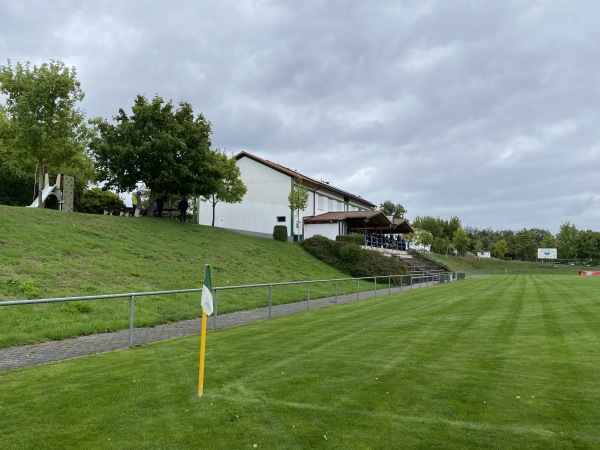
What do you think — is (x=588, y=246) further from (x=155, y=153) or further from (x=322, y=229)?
(x=155, y=153)

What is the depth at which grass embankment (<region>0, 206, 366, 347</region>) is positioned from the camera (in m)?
11.4

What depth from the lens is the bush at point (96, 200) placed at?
52275mm

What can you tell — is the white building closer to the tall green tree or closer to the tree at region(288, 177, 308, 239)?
the tree at region(288, 177, 308, 239)

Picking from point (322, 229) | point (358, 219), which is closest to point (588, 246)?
point (358, 219)

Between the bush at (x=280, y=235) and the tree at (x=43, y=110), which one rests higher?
the tree at (x=43, y=110)

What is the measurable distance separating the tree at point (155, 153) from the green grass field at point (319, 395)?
22.1 metres

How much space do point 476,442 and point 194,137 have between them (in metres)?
29.9

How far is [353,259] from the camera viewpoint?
34.0m

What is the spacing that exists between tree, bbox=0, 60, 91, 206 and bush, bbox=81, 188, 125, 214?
23612 mm

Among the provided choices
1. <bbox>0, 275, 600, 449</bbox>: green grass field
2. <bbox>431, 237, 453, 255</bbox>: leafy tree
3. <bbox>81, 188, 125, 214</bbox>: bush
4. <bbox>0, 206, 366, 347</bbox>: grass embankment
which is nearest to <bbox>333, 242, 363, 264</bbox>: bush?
<bbox>0, 206, 366, 347</bbox>: grass embankment

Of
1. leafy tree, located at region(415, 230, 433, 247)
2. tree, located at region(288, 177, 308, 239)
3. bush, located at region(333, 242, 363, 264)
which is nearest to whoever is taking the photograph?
bush, located at region(333, 242, 363, 264)

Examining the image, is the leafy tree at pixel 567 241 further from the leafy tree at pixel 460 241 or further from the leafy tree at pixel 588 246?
the leafy tree at pixel 460 241

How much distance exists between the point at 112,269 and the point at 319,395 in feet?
44.2

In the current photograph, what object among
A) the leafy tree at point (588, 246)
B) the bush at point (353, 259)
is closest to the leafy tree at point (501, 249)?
the leafy tree at point (588, 246)
